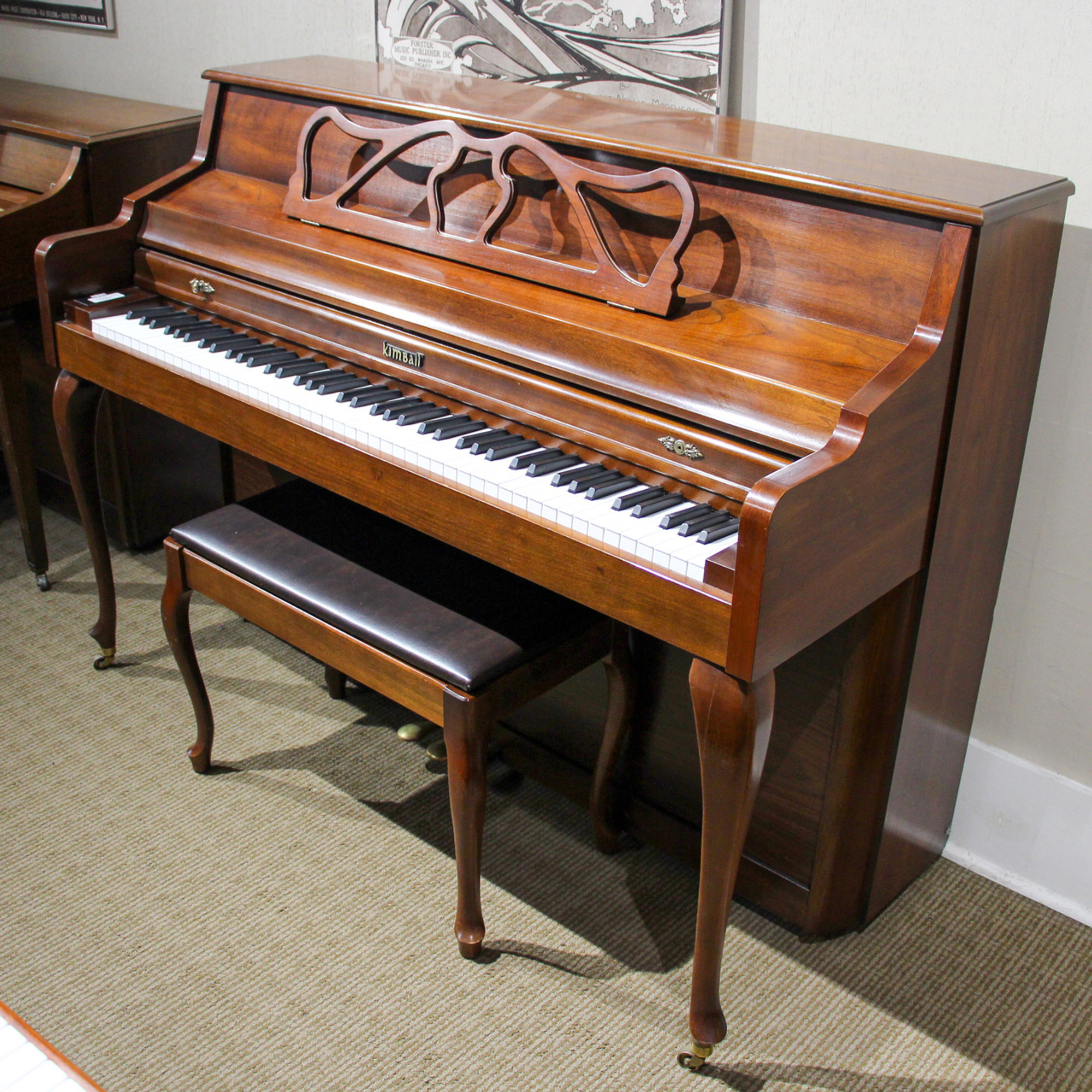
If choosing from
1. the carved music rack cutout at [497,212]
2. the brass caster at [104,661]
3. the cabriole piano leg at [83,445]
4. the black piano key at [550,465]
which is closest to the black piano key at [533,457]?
the black piano key at [550,465]

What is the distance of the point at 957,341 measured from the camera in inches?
57.6

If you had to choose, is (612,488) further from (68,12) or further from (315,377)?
(68,12)

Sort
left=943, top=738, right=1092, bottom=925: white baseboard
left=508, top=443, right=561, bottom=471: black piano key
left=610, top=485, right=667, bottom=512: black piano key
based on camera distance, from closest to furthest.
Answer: left=610, top=485, right=667, bottom=512: black piano key
left=508, top=443, right=561, bottom=471: black piano key
left=943, top=738, right=1092, bottom=925: white baseboard

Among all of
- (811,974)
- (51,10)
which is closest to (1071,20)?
(811,974)

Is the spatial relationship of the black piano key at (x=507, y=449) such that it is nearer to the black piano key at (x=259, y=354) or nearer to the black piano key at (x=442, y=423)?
the black piano key at (x=442, y=423)

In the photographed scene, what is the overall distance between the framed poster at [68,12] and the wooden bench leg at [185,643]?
175 centimetres

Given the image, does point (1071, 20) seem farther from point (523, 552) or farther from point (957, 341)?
point (523, 552)

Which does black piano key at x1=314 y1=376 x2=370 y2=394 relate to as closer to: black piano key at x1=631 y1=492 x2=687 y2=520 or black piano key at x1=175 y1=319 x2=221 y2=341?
black piano key at x1=175 y1=319 x2=221 y2=341

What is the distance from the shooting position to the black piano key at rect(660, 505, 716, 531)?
145 cm

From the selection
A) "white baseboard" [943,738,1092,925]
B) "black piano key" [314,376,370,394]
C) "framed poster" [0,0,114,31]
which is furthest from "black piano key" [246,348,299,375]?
"framed poster" [0,0,114,31]

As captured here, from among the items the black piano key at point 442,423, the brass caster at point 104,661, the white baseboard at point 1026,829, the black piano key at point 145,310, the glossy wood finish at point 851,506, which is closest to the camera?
the glossy wood finish at point 851,506

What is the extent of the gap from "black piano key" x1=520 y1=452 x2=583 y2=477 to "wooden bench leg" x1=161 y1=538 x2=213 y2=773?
2.36ft

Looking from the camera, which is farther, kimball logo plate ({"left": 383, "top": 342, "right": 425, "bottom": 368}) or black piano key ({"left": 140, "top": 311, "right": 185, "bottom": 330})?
black piano key ({"left": 140, "top": 311, "right": 185, "bottom": 330})

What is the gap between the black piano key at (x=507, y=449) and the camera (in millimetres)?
1637
